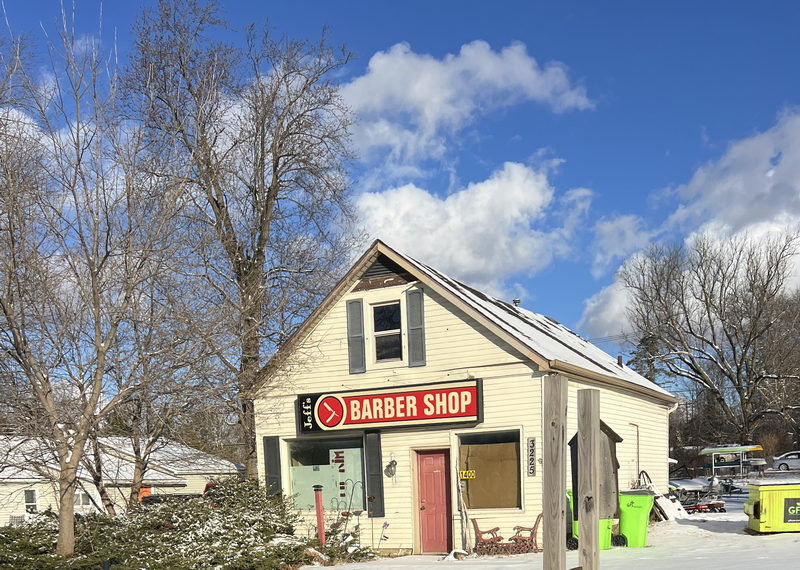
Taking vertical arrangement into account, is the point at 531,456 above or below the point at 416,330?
below

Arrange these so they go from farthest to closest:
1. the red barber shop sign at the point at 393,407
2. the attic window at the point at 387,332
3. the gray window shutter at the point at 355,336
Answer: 1. the gray window shutter at the point at 355,336
2. the attic window at the point at 387,332
3. the red barber shop sign at the point at 393,407

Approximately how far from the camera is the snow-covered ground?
1204 centimetres

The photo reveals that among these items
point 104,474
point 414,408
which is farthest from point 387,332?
point 104,474

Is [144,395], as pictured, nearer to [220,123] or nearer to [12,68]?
[12,68]

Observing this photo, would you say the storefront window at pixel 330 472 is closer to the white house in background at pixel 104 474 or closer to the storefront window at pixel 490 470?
the storefront window at pixel 490 470

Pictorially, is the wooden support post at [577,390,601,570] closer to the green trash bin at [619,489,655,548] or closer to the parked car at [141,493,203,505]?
the green trash bin at [619,489,655,548]

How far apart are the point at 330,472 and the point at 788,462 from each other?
33.2 metres

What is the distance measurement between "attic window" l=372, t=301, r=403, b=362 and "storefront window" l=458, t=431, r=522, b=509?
7.95 feet

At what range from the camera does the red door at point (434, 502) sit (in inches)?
637

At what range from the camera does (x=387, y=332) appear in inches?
676

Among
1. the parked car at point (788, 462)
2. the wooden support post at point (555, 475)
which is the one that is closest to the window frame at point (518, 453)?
the wooden support post at point (555, 475)

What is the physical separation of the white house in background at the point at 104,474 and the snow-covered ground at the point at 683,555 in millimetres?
5703

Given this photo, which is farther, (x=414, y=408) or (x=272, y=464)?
(x=272, y=464)

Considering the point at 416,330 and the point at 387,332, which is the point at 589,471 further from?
the point at 387,332
